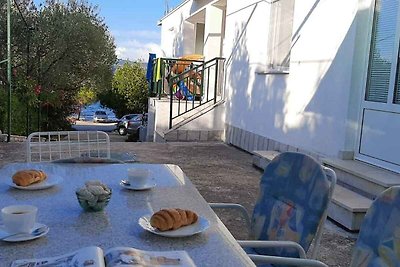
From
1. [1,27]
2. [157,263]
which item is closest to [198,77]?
[1,27]

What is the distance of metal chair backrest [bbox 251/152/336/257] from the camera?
170 cm

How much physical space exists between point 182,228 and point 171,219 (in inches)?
1.8

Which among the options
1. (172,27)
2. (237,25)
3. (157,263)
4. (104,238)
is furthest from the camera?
(172,27)

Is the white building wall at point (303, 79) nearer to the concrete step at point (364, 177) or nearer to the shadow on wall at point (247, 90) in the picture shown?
the shadow on wall at point (247, 90)

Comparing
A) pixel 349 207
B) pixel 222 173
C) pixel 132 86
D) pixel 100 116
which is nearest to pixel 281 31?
pixel 222 173

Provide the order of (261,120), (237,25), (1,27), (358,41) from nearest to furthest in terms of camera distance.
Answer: (358,41)
(261,120)
(237,25)
(1,27)

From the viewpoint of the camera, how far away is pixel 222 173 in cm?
526

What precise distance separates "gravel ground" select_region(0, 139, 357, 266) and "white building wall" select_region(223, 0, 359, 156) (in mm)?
626

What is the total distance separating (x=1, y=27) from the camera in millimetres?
10414

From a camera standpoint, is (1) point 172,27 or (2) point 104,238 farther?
(1) point 172,27

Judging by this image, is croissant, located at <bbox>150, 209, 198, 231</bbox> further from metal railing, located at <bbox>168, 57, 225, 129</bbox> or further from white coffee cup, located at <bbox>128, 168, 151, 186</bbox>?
metal railing, located at <bbox>168, 57, 225, 129</bbox>

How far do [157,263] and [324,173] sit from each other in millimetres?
875

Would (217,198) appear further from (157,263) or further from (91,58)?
(91,58)

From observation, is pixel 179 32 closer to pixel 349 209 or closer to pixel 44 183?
pixel 349 209
